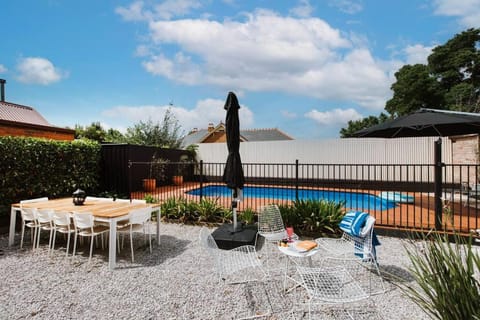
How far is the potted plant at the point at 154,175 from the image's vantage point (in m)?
9.37

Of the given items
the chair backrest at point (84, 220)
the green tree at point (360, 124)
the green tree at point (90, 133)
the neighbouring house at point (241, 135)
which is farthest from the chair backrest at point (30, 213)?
the green tree at point (360, 124)

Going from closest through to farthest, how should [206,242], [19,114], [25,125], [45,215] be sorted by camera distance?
[206,242]
[45,215]
[25,125]
[19,114]

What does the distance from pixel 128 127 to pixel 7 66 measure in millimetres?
8238

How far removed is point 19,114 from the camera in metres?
14.5

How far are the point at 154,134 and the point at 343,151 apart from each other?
32.9 ft

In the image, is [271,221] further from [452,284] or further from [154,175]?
[154,175]

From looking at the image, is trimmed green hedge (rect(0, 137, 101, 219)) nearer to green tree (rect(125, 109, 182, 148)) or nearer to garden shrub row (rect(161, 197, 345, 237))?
garden shrub row (rect(161, 197, 345, 237))

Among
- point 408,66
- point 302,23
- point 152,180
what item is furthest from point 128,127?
point 408,66

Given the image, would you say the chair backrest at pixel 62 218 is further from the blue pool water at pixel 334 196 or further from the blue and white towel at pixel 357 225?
the blue and white towel at pixel 357 225

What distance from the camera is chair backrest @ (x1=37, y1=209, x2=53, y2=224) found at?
3.90 m

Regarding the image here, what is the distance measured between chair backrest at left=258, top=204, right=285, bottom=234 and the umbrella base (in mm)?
304

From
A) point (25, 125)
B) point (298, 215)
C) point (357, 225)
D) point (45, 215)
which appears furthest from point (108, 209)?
point (25, 125)

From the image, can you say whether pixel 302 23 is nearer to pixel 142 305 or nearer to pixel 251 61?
pixel 251 61

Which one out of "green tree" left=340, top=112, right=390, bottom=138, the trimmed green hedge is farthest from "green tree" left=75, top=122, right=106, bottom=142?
"green tree" left=340, top=112, right=390, bottom=138
